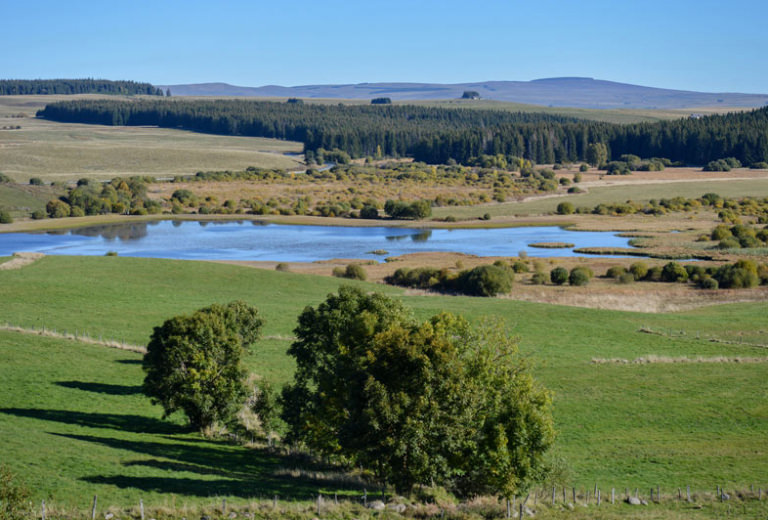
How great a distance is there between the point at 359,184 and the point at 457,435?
12523 cm

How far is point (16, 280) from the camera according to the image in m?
52.3

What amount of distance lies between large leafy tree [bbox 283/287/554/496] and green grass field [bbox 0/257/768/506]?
288 cm

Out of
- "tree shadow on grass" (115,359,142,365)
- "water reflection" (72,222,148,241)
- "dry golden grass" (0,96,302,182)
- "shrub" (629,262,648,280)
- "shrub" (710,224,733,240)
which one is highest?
"dry golden grass" (0,96,302,182)

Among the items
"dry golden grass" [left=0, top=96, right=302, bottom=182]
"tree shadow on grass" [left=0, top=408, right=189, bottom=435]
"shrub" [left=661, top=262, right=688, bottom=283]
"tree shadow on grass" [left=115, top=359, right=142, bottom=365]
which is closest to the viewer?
"tree shadow on grass" [left=0, top=408, right=189, bottom=435]

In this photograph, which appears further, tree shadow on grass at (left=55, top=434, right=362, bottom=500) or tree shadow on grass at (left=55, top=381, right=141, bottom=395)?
tree shadow on grass at (left=55, top=381, right=141, bottom=395)

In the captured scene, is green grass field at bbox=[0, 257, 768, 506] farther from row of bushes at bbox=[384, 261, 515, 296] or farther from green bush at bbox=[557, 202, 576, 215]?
green bush at bbox=[557, 202, 576, 215]

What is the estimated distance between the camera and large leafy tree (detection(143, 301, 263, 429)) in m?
27.7

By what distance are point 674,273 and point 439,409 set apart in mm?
47682

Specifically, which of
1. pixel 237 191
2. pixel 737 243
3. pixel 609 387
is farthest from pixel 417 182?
pixel 609 387

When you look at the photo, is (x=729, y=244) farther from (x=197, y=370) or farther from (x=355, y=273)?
(x=197, y=370)

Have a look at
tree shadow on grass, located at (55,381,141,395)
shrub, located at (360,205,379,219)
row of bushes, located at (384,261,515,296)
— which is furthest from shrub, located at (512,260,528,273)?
shrub, located at (360,205,379,219)

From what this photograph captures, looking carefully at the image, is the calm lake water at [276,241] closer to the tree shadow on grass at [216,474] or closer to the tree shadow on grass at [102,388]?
the tree shadow on grass at [102,388]

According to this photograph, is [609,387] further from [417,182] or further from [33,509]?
[417,182]

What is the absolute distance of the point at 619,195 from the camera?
5251 inches
